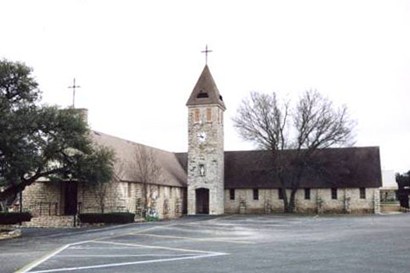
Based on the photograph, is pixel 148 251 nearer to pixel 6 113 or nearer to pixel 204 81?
pixel 6 113

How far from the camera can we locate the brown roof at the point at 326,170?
2026 inches

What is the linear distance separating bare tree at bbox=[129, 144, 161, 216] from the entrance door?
14.6 feet

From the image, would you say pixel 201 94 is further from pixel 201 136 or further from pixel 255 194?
pixel 255 194

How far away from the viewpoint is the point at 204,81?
49938 mm

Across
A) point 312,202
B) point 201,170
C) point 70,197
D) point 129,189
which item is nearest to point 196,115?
point 201,170

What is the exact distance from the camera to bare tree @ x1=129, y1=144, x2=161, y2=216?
4141cm

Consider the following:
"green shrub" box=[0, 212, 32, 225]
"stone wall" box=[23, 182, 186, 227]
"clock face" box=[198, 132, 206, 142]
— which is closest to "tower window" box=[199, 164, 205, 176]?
"clock face" box=[198, 132, 206, 142]

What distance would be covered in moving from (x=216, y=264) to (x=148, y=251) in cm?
418

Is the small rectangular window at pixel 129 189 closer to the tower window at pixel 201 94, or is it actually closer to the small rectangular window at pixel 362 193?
the tower window at pixel 201 94

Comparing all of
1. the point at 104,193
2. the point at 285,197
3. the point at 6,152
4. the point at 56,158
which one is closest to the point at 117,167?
the point at 104,193

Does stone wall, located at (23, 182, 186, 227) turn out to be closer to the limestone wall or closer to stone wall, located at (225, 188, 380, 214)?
the limestone wall

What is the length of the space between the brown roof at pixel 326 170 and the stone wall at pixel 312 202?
0.65 metres

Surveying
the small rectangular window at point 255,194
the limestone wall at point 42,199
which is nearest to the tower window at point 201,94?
the small rectangular window at point 255,194

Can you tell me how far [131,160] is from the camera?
42531 millimetres
